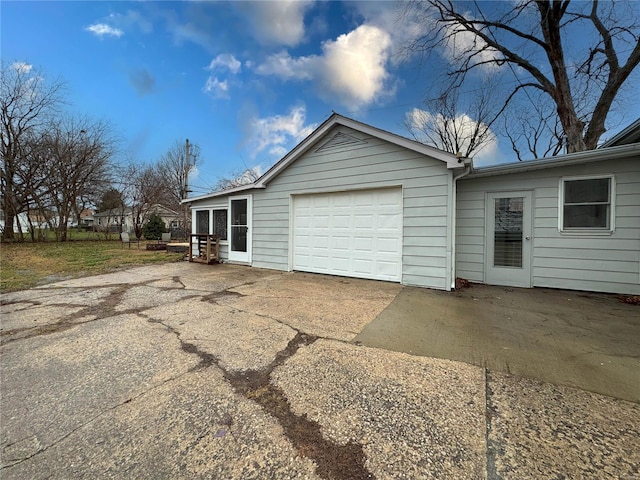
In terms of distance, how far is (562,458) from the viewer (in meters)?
1.44

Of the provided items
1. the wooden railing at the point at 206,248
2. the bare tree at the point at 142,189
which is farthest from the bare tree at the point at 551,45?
the bare tree at the point at 142,189

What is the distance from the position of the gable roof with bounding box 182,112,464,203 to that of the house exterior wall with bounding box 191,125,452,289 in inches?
4.2

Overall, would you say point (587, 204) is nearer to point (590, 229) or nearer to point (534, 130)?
point (590, 229)

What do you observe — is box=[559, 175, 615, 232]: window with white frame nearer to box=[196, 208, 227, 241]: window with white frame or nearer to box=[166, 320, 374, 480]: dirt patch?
box=[166, 320, 374, 480]: dirt patch

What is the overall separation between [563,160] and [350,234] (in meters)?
4.18

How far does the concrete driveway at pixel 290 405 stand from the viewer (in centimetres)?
143

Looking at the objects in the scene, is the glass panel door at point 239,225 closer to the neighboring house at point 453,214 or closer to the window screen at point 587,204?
the neighboring house at point 453,214

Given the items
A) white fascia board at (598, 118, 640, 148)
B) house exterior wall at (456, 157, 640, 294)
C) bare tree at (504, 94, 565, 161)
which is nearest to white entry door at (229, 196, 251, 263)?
house exterior wall at (456, 157, 640, 294)

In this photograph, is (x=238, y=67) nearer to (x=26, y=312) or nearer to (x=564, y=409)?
(x=26, y=312)

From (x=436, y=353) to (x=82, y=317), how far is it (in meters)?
4.55

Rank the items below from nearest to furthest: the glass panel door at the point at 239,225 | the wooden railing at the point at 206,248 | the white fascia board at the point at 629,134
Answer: the white fascia board at the point at 629,134 → the glass panel door at the point at 239,225 → the wooden railing at the point at 206,248

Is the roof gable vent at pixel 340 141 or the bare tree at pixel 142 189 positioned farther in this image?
the bare tree at pixel 142 189

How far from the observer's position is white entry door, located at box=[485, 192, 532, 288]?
5.57 m

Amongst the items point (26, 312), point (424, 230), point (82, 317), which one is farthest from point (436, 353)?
point (26, 312)
